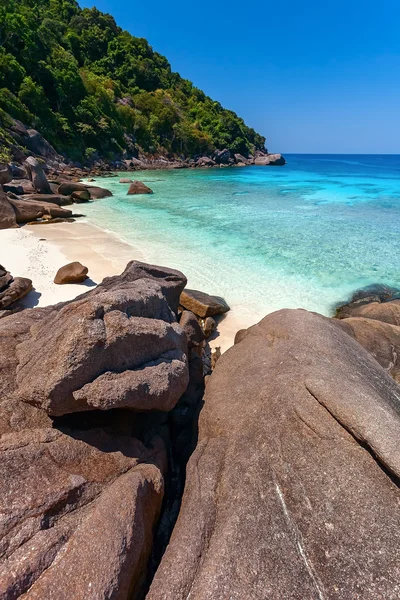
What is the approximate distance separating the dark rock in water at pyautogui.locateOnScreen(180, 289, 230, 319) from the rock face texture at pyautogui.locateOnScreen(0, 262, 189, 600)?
4.02 m

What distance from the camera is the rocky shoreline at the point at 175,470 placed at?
2.35 metres

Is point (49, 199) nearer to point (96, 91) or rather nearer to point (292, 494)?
point (292, 494)

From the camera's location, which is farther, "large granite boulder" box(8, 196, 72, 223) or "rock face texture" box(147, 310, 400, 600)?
"large granite boulder" box(8, 196, 72, 223)

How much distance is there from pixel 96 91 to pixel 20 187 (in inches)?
1934

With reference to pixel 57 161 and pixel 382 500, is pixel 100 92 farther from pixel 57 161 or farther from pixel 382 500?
pixel 382 500

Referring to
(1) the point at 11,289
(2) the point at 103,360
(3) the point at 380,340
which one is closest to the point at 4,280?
(1) the point at 11,289

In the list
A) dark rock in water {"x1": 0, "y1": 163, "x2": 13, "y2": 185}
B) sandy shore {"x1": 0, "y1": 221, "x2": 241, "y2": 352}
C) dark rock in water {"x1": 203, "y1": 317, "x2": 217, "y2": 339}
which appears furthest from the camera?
dark rock in water {"x1": 0, "y1": 163, "x2": 13, "y2": 185}

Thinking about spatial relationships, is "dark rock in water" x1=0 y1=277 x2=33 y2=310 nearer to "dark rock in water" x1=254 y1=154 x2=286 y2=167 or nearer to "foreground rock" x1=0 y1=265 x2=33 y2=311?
"foreground rock" x1=0 y1=265 x2=33 y2=311

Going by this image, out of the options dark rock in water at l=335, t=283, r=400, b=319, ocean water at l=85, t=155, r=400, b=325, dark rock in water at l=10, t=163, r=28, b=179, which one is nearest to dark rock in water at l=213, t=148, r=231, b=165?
ocean water at l=85, t=155, r=400, b=325

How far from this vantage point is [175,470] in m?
3.76

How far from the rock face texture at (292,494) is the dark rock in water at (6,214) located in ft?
49.5

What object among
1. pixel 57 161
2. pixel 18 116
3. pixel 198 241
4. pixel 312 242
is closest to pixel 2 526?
pixel 198 241

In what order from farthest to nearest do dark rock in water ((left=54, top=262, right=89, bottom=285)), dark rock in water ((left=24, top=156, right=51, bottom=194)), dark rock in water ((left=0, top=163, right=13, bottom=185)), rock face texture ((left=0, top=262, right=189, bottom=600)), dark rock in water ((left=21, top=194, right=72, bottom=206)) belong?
dark rock in water ((left=24, top=156, right=51, bottom=194)) → dark rock in water ((left=0, top=163, right=13, bottom=185)) → dark rock in water ((left=21, top=194, right=72, bottom=206)) → dark rock in water ((left=54, top=262, right=89, bottom=285)) → rock face texture ((left=0, top=262, right=189, bottom=600))

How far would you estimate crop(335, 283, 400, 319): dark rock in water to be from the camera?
953 centimetres
